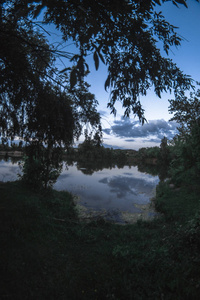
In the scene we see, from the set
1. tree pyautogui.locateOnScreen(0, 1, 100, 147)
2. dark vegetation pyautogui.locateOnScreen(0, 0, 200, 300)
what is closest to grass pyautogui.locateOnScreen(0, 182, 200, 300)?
dark vegetation pyautogui.locateOnScreen(0, 0, 200, 300)

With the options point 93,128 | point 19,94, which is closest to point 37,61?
point 19,94

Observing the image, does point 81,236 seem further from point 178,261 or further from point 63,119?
point 63,119

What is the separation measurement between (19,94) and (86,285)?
5.21 metres

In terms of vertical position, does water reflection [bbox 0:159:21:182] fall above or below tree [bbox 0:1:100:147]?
below

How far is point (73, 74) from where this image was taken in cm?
193

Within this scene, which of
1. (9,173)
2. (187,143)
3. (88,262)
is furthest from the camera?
(9,173)

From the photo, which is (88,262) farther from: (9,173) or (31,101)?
(9,173)

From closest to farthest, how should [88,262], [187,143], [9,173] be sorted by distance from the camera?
[88,262], [187,143], [9,173]

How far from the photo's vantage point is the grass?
342cm

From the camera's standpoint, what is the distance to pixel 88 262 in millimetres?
4691

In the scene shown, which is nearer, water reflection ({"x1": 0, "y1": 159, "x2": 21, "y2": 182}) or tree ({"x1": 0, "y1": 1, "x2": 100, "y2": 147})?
tree ({"x1": 0, "y1": 1, "x2": 100, "y2": 147})

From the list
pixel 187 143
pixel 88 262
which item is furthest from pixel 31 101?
pixel 187 143

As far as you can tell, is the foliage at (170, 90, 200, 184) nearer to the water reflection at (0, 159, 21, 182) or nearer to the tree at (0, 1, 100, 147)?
the tree at (0, 1, 100, 147)

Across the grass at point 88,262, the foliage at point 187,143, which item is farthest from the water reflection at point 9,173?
the foliage at point 187,143
